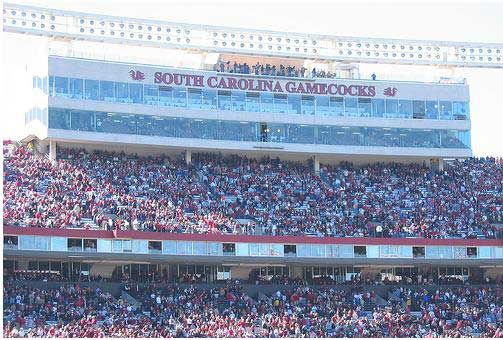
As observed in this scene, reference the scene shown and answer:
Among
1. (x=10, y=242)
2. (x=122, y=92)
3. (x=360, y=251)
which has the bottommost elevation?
(x=360, y=251)

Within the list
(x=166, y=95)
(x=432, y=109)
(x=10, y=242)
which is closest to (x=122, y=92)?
(x=166, y=95)

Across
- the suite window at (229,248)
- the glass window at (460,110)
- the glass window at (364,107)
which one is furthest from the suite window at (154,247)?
the glass window at (460,110)

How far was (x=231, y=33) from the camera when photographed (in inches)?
2648

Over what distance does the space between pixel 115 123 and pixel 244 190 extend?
7.80m

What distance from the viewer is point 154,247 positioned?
5641cm

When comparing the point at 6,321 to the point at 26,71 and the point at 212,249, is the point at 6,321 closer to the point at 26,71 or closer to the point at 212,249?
the point at 212,249

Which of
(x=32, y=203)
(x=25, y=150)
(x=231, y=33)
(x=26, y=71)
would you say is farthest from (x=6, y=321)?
(x=231, y=33)

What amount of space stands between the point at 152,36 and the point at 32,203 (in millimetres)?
14561

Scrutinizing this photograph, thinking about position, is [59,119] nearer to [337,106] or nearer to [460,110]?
[337,106]

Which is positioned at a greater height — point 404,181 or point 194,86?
point 194,86

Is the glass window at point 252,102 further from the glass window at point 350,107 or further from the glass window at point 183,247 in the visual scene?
the glass window at point 183,247

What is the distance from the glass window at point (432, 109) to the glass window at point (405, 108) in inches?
42.6

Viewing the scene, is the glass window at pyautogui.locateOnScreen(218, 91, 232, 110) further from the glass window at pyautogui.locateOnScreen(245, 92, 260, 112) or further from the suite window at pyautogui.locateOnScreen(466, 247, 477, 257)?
the suite window at pyautogui.locateOnScreen(466, 247, 477, 257)

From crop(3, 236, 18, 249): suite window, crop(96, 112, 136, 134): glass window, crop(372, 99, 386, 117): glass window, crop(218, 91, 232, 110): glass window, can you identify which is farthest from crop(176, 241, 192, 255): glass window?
crop(372, 99, 386, 117): glass window
